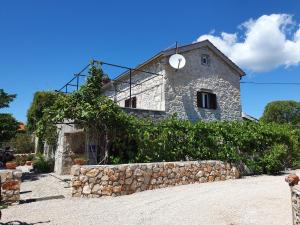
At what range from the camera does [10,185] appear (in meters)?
8.66

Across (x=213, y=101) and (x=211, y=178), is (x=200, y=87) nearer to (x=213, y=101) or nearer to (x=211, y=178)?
(x=213, y=101)

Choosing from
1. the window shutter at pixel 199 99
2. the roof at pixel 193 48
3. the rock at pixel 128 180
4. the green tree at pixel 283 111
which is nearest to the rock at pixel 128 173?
the rock at pixel 128 180

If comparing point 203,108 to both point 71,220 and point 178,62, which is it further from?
point 71,220

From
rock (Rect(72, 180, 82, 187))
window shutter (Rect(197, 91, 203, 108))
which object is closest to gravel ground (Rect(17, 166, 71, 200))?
rock (Rect(72, 180, 82, 187))

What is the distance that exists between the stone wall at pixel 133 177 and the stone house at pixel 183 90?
415 cm

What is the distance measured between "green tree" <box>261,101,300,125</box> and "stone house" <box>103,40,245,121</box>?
2932 cm

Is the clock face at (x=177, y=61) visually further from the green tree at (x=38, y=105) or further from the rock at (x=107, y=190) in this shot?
the green tree at (x=38, y=105)

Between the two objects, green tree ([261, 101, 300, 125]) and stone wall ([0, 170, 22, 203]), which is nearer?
stone wall ([0, 170, 22, 203])

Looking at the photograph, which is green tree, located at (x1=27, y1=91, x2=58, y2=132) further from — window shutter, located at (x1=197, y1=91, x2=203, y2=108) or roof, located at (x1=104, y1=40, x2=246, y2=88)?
window shutter, located at (x1=197, y1=91, x2=203, y2=108)

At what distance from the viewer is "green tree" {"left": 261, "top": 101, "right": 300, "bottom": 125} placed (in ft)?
153

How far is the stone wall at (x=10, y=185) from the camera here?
8.58 m

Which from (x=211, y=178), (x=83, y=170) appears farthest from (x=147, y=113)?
(x=83, y=170)

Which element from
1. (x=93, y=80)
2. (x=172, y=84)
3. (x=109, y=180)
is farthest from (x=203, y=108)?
(x=109, y=180)

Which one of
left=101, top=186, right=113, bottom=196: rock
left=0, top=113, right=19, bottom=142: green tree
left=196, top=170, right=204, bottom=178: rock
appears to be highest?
left=0, top=113, right=19, bottom=142: green tree
